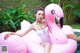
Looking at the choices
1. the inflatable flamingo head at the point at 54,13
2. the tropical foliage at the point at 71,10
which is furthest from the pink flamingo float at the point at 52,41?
the tropical foliage at the point at 71,10

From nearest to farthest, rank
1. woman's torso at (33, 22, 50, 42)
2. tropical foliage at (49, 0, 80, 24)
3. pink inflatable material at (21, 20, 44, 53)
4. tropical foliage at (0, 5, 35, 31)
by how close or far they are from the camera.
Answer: pink inflatable material at (21, 20, 44, 53) < woman's torso at (33, 22, 50, 42) < tropical foliage at (0, 5, 35, 31) < tropical foliage at (49, 0, 80, 24)

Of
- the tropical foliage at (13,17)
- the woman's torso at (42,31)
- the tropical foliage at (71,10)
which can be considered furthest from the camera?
the tropical foliage at (71,10)

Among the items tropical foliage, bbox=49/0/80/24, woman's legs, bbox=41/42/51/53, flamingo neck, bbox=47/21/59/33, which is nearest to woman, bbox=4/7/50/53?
woman's legs, bbox=41/42/51/53

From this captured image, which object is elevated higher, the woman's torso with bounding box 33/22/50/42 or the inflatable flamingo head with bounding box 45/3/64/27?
the inflatable flamingo head with bounding box 45/3/64/27

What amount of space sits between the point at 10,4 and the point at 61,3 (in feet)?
4.58

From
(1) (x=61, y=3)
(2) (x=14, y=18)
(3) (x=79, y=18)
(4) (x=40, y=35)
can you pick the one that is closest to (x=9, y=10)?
(2) (x=14, y=18)

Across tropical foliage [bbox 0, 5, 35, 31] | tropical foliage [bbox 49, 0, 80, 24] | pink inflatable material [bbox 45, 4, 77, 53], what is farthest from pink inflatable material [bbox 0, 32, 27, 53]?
tropical foliage [bbox 49, 0, 80, 24]

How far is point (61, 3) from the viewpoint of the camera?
7.22m

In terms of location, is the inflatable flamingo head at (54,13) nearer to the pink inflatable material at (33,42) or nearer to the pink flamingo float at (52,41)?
the pink flamingo float at (52,41)

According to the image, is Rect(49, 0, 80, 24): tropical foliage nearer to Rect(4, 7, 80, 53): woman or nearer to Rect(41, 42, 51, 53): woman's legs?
Rect(4, 7, 80, 53): woman

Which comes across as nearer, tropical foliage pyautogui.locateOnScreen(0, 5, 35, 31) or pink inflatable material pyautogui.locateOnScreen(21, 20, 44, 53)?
pink inflatable material pyautogui.locateOnScreen(21, 20, 44, 53)

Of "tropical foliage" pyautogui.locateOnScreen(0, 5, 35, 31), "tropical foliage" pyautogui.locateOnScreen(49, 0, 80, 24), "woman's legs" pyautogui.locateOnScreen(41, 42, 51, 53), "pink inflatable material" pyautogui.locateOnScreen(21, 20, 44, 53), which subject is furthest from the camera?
"tropical foliage" pyautogui.locateOnScreen(49, 0, 80, 24)

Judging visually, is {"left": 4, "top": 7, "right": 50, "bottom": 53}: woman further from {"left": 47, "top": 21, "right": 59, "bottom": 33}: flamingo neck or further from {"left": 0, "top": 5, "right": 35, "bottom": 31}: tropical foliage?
{"left": 0, "top": 5, "right": 35, "bottom": 31}: tropical foliage

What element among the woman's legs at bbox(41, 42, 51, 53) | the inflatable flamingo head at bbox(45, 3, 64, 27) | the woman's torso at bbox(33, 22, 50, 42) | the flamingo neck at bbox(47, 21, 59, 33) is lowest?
the woman's legs at bbox(41, 42, 51, 53)
